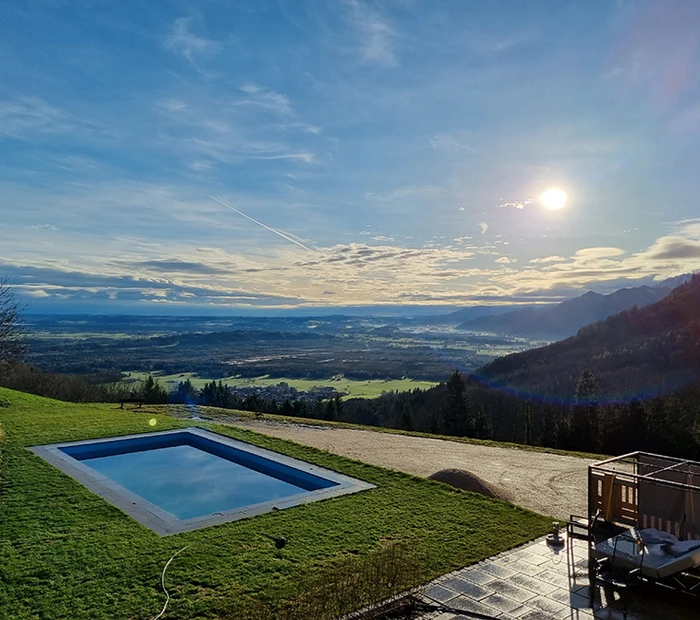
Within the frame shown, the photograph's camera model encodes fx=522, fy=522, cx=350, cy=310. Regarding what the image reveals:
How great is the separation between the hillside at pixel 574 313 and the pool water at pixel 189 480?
125m

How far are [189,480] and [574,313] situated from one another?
13946cm

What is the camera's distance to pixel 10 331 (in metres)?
21.6

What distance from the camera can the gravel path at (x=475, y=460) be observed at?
940 centimetres

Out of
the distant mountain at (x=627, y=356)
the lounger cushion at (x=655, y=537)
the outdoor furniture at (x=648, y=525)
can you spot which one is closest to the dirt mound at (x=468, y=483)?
the outdoor furniture at (x=648, y=525)

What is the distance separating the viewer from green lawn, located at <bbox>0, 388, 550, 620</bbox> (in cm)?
506

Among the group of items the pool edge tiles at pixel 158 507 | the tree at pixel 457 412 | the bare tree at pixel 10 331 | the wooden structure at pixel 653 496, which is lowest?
the tree at pixel 457 412

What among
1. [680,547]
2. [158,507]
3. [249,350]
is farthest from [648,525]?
[249,350]

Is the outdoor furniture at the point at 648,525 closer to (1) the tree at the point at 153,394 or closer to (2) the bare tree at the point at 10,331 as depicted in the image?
(2) the bare tree at the point at 10,331

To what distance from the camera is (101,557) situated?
596cm

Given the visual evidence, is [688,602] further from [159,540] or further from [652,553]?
[159,540]

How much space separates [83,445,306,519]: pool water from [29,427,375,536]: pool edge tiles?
40 centimetres

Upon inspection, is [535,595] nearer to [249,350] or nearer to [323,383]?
[323,383]

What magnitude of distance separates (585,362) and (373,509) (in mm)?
50403

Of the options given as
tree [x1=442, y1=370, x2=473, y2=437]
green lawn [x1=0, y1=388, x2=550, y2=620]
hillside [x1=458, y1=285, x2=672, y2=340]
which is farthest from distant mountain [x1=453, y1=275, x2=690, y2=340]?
green lawn [x1=0, y1=388, x2=550, y2=620]
